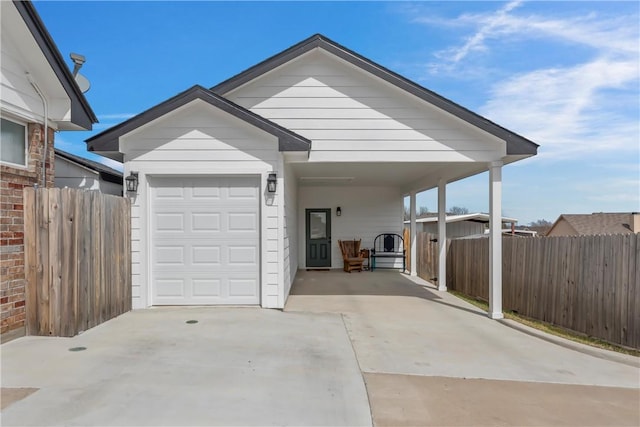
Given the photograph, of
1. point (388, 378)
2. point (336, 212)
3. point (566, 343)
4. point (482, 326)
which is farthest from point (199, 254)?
point (336, 212)

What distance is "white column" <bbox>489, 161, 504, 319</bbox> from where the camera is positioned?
743cm

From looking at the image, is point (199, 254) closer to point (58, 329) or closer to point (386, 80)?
point (58, 329)

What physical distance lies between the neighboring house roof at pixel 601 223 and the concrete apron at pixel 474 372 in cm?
2281

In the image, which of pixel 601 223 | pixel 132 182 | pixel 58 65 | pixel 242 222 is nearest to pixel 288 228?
pixel 242 222

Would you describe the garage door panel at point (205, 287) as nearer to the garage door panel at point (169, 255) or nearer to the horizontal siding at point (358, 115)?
the garage door panel at point (169, 255)

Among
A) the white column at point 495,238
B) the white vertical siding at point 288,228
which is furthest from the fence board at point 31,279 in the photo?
the white column at point 495,238

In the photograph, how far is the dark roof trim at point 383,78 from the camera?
721 cm

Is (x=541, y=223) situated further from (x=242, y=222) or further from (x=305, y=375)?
(x=305, y=375)

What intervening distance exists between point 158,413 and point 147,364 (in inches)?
47.0

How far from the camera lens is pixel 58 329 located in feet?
16.6

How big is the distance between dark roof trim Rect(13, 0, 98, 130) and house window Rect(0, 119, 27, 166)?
745mm

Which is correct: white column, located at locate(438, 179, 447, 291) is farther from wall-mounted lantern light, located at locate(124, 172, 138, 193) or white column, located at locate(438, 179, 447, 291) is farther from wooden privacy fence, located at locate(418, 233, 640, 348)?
wall-mounted lantern light, located at locate(124, 172, 138, 193)

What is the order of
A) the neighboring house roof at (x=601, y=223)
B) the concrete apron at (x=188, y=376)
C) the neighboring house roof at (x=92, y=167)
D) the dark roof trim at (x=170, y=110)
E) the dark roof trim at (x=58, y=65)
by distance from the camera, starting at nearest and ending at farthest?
the concrete apron at (x=188, y=376) → the dark roof trim at (x=58, y=65) → the dark roof trim at (x=170, y=110) → the neighboring house roof at (x=92, y=167) → the neighboring house roof at (x=601, y=223)

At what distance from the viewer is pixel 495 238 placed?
755 centimetres
